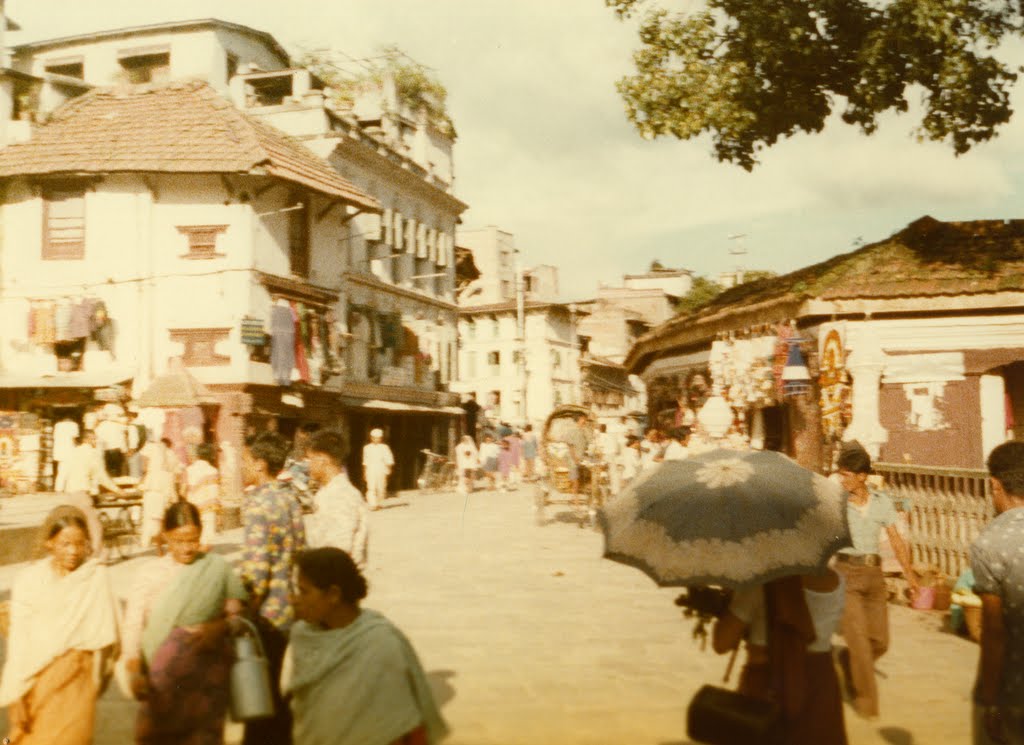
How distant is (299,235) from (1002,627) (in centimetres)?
2991

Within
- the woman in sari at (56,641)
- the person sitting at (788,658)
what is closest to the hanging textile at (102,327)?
the woman in sari at (56,641)

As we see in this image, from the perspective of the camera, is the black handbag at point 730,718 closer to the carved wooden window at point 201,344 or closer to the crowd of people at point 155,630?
the crowd of people at point 155,630

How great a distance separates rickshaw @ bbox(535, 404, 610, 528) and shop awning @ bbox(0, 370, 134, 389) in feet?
40.7

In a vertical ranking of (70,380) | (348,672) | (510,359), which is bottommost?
(348,672)

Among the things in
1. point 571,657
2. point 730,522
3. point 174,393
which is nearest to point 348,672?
point 730,522

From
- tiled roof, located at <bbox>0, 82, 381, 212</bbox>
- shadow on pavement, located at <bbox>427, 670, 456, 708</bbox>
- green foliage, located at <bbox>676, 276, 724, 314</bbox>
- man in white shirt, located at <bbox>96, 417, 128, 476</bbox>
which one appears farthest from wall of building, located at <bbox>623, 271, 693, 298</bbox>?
shadow on pavement, located at <bbox>427, 670, 456, 708</bbox>

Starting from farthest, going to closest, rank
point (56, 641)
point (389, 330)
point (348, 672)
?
point (389, 330) → point (56, 641) → point (348, 672)

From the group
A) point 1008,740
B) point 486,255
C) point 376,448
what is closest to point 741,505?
point 1008,740

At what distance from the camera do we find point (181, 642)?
4977mm

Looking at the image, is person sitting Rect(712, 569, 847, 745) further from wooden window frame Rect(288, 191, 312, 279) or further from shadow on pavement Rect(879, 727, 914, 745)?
wooden window frame Rect(288, 191, 312, 279)

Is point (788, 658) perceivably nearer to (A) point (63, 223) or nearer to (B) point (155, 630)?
(B) point (155, 630)

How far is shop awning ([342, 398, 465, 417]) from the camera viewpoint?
116 feet

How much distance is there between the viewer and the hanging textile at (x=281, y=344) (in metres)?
30.4

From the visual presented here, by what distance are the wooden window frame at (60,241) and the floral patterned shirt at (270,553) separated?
87.5 ft
